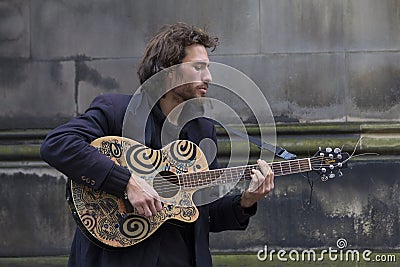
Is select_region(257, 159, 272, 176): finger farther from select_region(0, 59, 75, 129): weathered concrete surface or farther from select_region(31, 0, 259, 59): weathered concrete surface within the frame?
select_region(0, 59, 75, 129): weathered concrete surface

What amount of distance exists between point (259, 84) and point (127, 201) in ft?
9.46

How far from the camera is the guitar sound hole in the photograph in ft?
11.4

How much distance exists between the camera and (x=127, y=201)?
337 centimetres

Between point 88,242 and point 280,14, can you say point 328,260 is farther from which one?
point 88,242

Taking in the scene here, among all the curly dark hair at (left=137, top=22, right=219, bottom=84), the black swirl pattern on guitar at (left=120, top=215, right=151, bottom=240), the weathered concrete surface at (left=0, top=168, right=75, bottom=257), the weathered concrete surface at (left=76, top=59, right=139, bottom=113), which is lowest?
the weathered concrete surface at (left=0, top=168, right=75, bottom=257)

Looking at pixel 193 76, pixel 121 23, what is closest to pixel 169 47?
pixel 193 76

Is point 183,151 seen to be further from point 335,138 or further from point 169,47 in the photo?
point 335,138

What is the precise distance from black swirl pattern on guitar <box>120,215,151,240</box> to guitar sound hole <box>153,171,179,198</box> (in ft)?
0.54

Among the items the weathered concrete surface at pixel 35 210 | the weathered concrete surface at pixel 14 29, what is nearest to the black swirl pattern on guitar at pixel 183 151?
the weathered concrete surface at pixel 35 210

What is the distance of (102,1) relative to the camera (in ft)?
20.2

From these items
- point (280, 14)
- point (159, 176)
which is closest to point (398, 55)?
point (280, 14)

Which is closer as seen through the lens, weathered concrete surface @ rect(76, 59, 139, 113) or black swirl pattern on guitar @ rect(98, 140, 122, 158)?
black swirl pattern on guitar @ rect(98, 140, 122, 158)

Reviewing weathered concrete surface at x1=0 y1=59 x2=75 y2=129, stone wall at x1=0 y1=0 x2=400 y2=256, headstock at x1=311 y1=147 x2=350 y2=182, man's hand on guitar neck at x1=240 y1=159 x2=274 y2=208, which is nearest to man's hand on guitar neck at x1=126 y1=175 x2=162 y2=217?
man's hand on guitar neck at x1=240 y1=159 x2=274 y2=208

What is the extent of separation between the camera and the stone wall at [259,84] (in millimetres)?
5980
